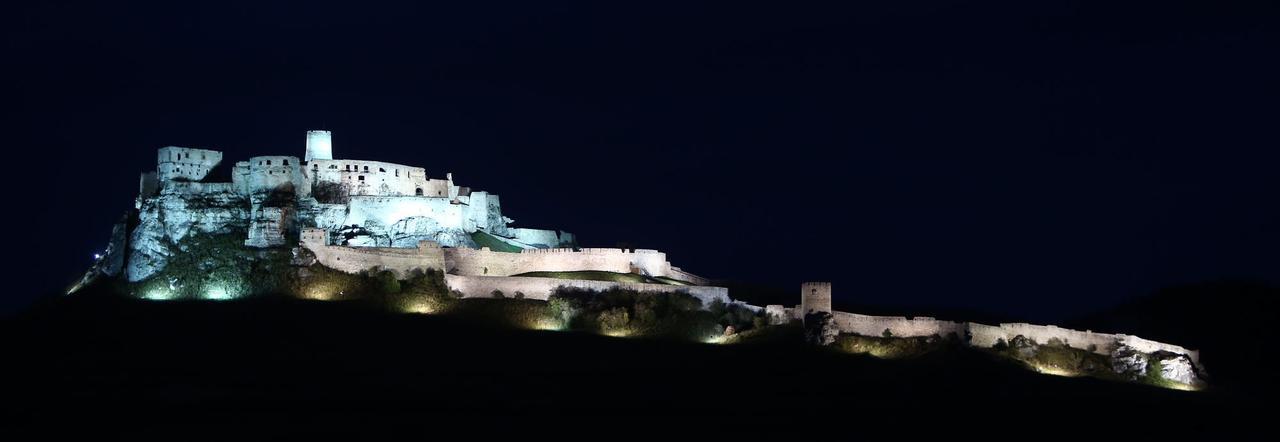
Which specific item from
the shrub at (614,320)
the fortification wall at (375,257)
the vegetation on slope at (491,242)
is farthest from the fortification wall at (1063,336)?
the vegetation on slope at (491,242)

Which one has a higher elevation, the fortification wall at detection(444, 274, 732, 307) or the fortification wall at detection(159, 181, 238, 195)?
the fortification wall at detection(159, 181, 238, 195)

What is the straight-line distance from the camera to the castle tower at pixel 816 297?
60.2m

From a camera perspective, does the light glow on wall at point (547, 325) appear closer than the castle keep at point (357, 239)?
Yes

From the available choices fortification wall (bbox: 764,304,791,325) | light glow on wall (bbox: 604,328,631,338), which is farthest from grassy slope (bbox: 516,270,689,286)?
fortification wall (bbox: 764,304,791,325)

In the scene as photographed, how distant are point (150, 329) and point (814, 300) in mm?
32773

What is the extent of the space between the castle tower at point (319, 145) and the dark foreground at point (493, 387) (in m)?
19.2

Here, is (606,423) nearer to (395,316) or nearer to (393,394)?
(393,394)

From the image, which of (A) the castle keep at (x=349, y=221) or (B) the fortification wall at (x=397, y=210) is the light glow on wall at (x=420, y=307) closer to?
(A) the castle keep at (x=349, y=221)

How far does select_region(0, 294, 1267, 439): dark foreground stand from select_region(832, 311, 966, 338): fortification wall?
1.91 m

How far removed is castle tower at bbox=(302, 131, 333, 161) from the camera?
265ft

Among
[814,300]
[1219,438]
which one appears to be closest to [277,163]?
[814,300]

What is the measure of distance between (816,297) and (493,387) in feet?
61.4

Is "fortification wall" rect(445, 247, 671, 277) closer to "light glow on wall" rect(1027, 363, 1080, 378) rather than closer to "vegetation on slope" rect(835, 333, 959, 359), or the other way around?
"vegetation on slope" rect(835, 333, 959, 359)

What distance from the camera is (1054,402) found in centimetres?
4925
